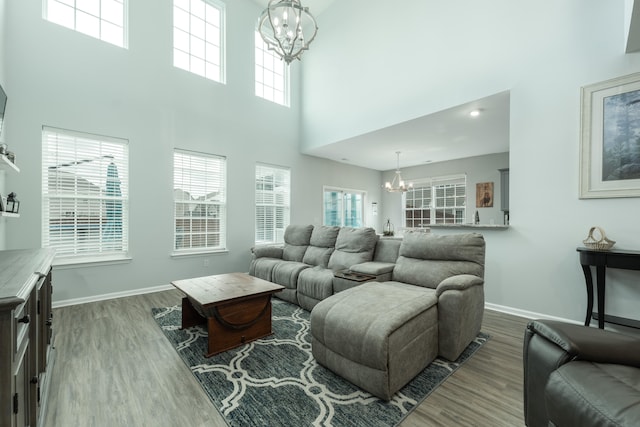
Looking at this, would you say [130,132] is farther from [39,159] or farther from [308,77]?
[308,77]

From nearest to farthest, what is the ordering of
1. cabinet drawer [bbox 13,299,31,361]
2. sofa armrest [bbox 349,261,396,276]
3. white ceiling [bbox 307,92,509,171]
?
cabinet drawer [bbox 13,299,31,361], sofa armrest [bbox 349,261,396,276], white ceiling [bbox 307,92,509,171]

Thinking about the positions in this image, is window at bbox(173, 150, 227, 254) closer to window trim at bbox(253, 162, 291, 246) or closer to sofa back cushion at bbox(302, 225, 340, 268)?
window trim at bbox(253, 162, 291, 246)

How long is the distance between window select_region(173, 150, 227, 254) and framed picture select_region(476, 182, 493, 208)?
5786 mm

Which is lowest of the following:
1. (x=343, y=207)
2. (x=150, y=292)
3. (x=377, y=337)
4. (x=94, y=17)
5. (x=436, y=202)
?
(x=150, y=292)

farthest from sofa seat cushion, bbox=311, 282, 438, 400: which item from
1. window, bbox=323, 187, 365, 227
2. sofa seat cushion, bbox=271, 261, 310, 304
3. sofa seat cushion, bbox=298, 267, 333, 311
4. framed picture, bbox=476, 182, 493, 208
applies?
framed picture, bbox=476, 182, 493, 208

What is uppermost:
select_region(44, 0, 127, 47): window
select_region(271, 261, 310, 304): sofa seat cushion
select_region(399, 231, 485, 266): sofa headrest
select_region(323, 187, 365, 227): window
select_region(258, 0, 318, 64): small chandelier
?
select_region(44, 0, 127, 47): window

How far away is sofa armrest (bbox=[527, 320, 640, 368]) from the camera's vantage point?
1125mm

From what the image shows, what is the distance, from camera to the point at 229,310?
2.39 meters

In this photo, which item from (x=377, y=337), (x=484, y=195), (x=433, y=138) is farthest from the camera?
(x=484, y=195)

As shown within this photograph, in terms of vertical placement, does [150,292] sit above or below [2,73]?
below

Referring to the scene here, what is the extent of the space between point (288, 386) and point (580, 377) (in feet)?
5.07

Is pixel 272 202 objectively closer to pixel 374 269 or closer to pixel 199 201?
pixel 199 201

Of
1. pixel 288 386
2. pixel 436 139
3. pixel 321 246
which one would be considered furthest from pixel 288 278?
pixel 436 139

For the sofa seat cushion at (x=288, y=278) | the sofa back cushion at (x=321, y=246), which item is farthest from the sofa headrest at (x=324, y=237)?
the sofa seat cushion at (x=288, y=278)
